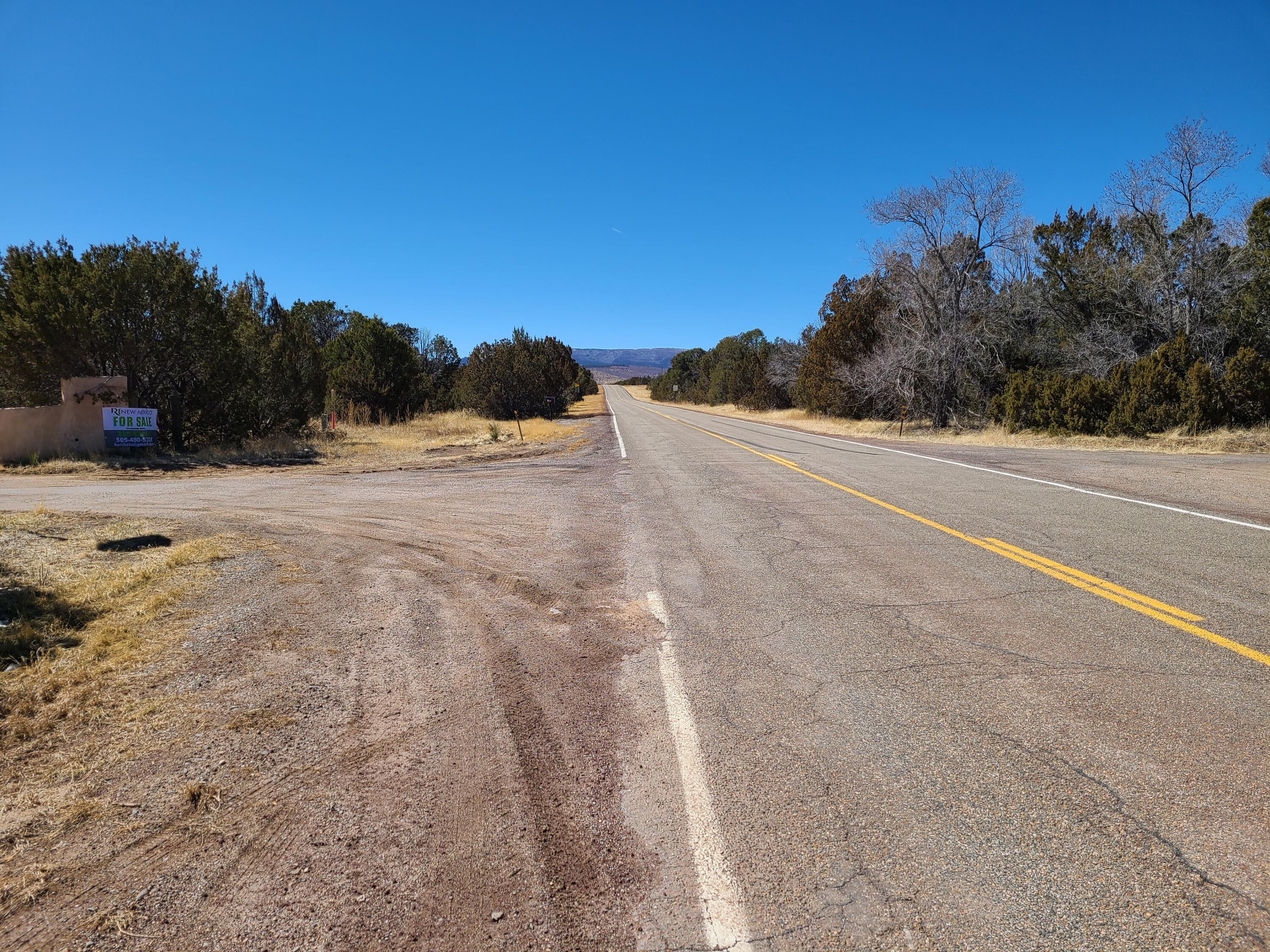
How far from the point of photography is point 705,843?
2613 mm

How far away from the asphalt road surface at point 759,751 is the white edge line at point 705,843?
0.01 m

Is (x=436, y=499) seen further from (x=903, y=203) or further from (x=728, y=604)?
(x=903, y=203)

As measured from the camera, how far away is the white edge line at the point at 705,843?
2.20m

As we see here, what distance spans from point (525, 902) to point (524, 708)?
1.44 meters

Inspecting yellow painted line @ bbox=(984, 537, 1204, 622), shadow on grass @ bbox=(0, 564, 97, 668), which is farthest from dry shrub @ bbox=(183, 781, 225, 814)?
yellow painted line @ bbox=(984, 537, 1204, 622)

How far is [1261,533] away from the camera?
7234 millimetres

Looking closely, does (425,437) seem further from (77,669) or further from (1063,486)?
(77,669)

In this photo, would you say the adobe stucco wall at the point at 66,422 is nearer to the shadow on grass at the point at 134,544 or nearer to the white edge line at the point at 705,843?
the shadow on grass at the point at 134,544

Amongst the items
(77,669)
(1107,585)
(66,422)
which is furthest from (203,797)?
(66,422)

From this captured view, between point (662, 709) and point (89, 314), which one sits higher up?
point (89, 314)

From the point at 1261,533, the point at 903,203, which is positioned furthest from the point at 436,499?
the point at 903,203

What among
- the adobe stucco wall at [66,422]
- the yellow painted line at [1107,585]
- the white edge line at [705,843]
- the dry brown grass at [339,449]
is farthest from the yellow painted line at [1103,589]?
the adobe stucco wall at [66,422]

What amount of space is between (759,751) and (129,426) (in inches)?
806

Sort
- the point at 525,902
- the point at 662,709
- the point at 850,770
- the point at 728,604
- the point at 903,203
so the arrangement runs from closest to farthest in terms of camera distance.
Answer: the point at 525,902 → the point at 850,770 → the point at 662,709 → the point at 728,604 → the point at 903,203
